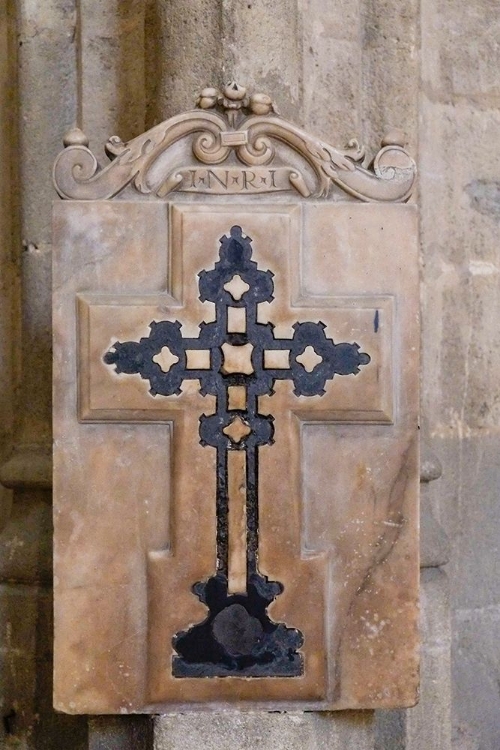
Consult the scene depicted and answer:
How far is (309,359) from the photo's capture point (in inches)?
77.3

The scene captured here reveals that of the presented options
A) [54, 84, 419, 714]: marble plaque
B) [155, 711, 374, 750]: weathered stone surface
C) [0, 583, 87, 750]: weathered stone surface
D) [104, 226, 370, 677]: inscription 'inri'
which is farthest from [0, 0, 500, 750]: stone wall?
[104, 226, 370, 677]: inscription 'inri'

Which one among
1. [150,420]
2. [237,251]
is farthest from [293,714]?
[237,251]

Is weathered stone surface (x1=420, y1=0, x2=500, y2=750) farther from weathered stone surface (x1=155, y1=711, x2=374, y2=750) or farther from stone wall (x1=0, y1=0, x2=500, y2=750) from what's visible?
weathered stone surface (x1=155, y1=711, x2=374, y2=750)

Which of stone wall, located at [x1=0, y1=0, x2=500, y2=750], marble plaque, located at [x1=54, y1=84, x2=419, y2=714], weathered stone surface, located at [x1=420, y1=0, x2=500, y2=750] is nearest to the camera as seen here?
marble plaque, located at [x1=54, y1=84, x2=419, y2=714]

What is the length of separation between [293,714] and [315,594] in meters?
0.24

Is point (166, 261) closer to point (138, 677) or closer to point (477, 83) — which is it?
point (138, 677)

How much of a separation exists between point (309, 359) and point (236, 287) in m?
0.19

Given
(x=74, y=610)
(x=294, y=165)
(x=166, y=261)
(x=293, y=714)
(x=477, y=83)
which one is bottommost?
(x=293, y=714)

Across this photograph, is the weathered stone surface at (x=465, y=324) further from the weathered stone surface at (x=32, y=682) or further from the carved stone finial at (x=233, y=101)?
the weathered stone surface at (x=32, y=682)

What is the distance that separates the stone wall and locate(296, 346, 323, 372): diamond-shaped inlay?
588 millimetres

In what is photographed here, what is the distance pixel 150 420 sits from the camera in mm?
1953

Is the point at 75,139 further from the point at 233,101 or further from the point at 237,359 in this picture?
the point at 237,359

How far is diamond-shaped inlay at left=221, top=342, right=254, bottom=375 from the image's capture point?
1958mm

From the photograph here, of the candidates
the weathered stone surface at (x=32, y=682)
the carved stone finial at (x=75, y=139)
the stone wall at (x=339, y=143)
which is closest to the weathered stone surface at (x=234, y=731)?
the stone wall at (x=339, y=143)
